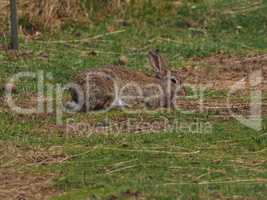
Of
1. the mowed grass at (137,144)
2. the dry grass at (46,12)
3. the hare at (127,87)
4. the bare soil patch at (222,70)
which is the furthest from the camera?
the dry grass at (46,12)

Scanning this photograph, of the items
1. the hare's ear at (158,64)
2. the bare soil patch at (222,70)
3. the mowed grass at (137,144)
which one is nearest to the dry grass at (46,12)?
the mowed grass at (137,144)

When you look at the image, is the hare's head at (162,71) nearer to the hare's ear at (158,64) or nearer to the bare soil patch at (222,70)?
the hare's ear at (158,64)

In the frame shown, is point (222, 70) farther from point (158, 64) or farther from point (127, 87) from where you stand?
point (127, 87)

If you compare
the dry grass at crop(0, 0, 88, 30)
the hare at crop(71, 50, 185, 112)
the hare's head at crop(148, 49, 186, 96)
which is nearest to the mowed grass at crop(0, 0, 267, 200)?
the hare at crop(71, 50, 185, 112)

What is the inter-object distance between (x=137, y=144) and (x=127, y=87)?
1661 mm

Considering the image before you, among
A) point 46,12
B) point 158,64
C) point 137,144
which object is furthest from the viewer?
point 46,12

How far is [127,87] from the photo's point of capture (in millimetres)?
9023

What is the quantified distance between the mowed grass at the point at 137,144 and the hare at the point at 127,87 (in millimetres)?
206

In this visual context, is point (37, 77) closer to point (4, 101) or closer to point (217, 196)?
point (4, 101)

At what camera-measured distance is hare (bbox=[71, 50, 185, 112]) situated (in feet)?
28.4

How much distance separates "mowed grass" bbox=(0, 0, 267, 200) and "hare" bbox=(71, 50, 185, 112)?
21cm

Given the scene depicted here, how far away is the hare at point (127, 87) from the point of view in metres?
8.65

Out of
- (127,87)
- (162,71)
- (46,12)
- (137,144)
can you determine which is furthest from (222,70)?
(137,144)

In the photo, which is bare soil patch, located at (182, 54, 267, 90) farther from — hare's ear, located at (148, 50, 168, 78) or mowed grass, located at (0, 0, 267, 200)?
hare's ear, located at (148, 50, 168, 78)
